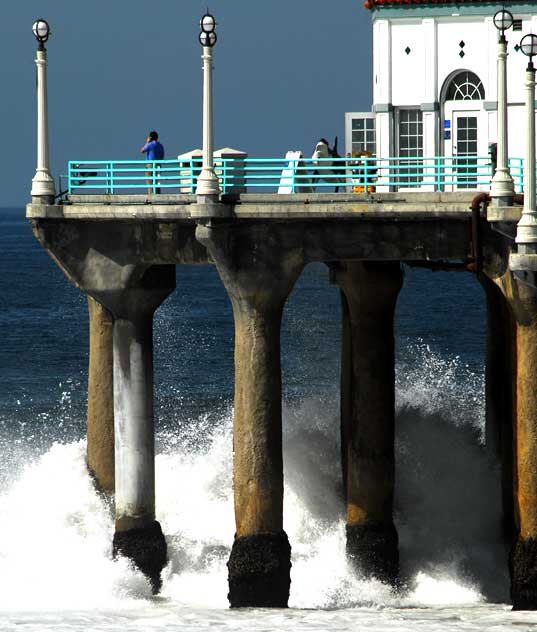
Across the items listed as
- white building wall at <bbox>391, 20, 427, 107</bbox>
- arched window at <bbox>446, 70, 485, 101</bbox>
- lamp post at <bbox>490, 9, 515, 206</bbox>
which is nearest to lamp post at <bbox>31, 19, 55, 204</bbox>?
white building wall at <bbox>391, 20, 427, 107</bbox>

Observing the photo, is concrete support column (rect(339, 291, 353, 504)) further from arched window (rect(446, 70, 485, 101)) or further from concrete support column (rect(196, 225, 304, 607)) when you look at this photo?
concrete support column (rect(196, 225, 304, 607))

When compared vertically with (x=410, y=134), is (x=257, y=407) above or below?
below

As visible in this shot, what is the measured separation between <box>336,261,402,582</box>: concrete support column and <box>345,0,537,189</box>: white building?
7.87ft

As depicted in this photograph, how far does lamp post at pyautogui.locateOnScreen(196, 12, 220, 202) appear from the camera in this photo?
111ft

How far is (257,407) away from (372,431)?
4450 millimetres

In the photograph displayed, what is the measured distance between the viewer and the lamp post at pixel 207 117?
33.8m

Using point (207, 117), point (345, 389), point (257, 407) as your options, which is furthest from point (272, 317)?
point (345, 389)

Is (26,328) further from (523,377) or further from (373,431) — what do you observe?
(523,377)

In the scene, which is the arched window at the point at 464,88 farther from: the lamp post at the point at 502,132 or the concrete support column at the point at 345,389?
the concrete support column at the point at 345,389

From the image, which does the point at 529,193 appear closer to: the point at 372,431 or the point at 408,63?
the point at 408,63

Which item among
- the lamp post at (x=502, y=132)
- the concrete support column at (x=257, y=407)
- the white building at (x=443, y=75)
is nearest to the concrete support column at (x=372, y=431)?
the white building at (x=443, y=75)

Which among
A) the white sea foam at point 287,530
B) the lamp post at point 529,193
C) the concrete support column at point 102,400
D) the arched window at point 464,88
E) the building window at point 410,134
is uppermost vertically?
the arched window at point 464,88

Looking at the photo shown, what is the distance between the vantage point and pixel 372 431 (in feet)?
124

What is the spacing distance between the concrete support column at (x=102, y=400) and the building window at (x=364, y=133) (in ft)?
20.4
